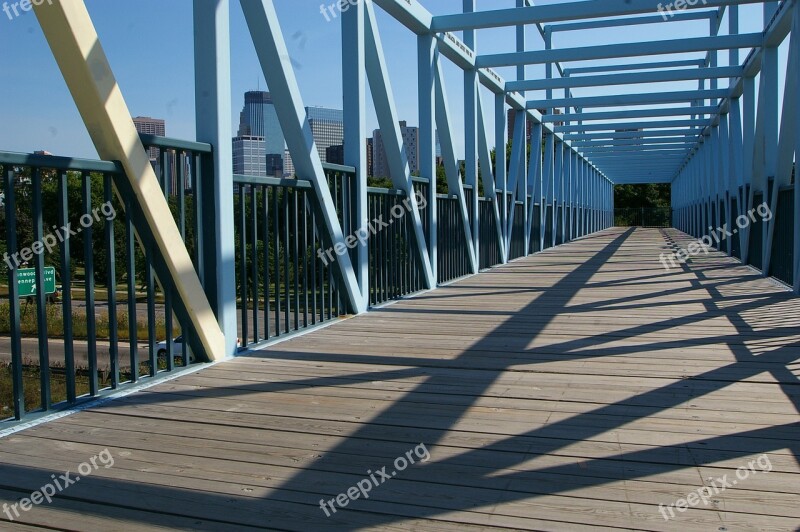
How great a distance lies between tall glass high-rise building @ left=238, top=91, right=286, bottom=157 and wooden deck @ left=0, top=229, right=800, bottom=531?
4.44 ft

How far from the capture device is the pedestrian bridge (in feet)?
6.65

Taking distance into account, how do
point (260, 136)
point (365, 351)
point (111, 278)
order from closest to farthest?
point (111, 278)
point (365, 351)
point (260, 136)

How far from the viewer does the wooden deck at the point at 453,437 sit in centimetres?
191

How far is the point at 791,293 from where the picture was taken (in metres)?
6.41

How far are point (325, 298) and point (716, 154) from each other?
11.1m

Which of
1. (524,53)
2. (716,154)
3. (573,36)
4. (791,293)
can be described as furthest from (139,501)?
(573,36)

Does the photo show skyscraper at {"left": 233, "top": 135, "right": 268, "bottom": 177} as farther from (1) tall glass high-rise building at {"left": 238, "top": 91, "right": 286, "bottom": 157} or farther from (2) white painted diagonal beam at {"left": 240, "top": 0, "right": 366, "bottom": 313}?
(2) white painted diagonal beam at {"left": 240, "top": 0, "right": 366, "bottom": 313}

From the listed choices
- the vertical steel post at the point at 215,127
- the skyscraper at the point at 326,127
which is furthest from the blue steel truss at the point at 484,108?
the skyscraper at the point at 326,127

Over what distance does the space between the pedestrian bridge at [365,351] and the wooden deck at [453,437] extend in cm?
1

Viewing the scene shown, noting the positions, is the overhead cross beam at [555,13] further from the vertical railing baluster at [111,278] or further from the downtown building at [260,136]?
the vertical railing baluster at [111,278]

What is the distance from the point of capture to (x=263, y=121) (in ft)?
16.8

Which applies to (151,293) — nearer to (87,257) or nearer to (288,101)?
(87,257)

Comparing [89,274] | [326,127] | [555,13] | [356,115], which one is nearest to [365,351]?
[89,274]

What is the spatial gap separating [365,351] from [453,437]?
1699 millimetres
